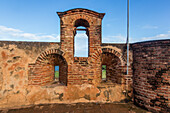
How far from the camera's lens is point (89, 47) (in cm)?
381

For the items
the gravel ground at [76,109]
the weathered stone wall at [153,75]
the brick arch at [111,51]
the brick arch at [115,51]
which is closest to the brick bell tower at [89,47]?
the brick arch at [111,51]

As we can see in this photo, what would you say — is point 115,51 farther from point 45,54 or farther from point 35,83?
point 35,83

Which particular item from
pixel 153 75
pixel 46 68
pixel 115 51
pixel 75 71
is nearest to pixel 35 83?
pixel 46 68

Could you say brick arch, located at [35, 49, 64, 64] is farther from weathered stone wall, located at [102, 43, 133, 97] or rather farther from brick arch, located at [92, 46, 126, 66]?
weathered stone wall, located at [102, 43, 133, 97]

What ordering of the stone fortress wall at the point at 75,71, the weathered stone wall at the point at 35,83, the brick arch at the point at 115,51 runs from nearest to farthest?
the stone fortress wall at the point at 75,71
the weathered stone wall at the point at 35,83
the brick arch at the point at 115,51

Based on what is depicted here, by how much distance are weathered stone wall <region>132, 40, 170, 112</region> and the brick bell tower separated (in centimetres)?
179

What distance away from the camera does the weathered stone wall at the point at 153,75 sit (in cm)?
291

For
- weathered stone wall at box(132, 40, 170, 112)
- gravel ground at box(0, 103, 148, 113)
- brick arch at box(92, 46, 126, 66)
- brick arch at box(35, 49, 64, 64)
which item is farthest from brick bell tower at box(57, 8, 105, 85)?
weathered stone wall at box(132, 40, 170, 112)

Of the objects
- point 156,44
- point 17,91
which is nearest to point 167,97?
point 156,44

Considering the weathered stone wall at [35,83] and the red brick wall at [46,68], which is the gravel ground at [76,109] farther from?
the red brick wall at [46,68]

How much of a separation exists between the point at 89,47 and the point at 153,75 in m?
2.84

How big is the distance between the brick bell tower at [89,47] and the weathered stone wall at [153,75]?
1.79m

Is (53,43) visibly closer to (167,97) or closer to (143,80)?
(143,80)

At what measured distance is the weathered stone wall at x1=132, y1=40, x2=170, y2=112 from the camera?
2912 millimetres
